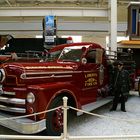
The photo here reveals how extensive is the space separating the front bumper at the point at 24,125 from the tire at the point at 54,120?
0.17m

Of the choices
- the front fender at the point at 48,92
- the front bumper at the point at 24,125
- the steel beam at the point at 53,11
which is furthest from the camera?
the steel beam at the point at 53,11

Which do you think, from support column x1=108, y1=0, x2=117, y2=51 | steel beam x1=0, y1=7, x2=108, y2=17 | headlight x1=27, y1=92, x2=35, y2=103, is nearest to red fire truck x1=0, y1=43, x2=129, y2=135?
headlight x1=27, y1=92, x2=35, y2=103

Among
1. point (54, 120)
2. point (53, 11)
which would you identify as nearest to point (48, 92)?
point (54, 120)

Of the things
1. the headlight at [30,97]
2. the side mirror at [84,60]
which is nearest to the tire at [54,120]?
the headlight at [30,97]

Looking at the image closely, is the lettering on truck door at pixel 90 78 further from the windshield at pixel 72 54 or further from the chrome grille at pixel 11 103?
the chrome grille at pixel 11 103

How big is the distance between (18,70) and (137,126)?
2949mm

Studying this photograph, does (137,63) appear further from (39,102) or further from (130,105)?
(39,102)

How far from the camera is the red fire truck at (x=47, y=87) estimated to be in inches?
197

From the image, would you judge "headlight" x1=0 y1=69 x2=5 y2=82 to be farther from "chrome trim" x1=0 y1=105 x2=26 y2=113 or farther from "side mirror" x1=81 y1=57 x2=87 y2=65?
"side mirror" x1=81 y1=57 x2=87 y2=65

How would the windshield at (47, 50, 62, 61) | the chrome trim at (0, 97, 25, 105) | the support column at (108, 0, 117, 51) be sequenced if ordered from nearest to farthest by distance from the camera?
1. the chrome trim at (0, 97, 25, 105)
2. the windshield at (47, 50, 62, 61)
3. the support column at (108, 0, 117, 51)

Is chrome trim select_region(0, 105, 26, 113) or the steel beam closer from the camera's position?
chrome trim select_region(0, 105, 26, 113)

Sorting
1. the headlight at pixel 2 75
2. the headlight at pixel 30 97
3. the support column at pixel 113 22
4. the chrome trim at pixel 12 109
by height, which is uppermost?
the support column at pixel 113 22

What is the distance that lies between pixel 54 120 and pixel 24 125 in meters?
0.75

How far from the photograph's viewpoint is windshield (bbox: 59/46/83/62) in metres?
6.66
